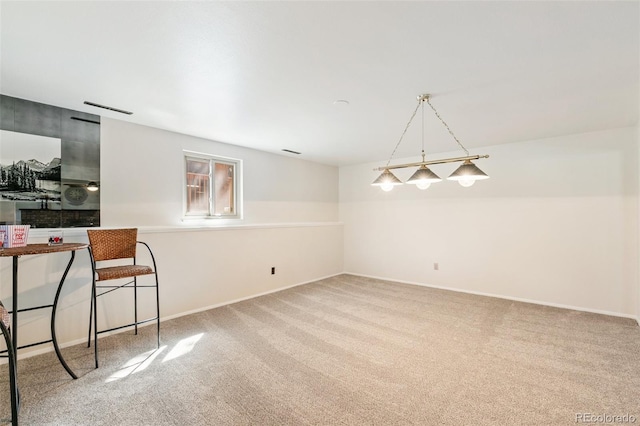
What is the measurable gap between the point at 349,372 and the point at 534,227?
3683 millimetres

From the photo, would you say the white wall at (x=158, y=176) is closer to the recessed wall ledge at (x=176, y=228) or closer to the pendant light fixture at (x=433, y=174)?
the recessed wall ledge at (x=176, y=228)

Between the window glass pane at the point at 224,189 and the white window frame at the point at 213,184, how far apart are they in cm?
4

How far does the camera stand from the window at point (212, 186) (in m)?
4.16

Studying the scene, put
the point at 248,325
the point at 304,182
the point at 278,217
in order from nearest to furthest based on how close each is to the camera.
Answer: the point at 248,325
the point at 278,217
the point at 304,182

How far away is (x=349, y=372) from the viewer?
2396mm

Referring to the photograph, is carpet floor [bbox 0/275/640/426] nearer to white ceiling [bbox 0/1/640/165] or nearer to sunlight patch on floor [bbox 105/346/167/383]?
sunlight patch on floor [bbox 105/346/167/383]

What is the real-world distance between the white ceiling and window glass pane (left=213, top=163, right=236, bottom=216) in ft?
3.82

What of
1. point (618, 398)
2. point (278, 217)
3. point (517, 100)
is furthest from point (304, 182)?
point (618, 398)

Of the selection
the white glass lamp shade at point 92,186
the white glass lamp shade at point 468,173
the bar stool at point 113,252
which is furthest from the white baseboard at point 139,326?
the white glass lamp shade at point 468,173

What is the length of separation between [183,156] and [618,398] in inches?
194

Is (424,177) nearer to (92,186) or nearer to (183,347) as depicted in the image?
(183,347)

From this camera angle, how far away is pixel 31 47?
1938 mm

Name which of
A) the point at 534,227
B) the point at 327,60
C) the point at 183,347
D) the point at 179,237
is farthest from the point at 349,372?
the point at 534,227

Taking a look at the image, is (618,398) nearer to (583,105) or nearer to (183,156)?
(583,105)
